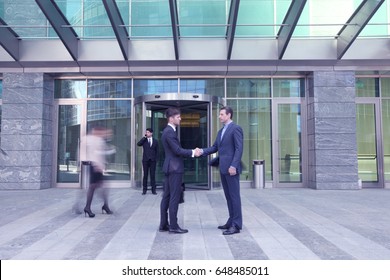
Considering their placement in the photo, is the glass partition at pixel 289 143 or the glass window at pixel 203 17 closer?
the glass window at pixel 203 17

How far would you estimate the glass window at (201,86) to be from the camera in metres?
11.3

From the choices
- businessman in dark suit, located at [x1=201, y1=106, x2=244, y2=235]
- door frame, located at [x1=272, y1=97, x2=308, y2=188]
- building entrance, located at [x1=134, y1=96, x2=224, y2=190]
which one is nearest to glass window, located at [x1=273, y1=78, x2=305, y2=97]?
door frame, located at [x1=272, y1=97, x2=308, y2=188]

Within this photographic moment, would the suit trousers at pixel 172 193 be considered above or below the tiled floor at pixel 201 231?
above

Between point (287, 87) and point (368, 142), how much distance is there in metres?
3.44

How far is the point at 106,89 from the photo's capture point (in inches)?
445

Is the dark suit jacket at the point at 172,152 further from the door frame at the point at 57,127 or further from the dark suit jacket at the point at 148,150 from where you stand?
the door frame at the point at 57,127

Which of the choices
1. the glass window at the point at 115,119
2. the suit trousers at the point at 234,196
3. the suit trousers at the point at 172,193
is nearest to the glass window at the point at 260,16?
the glass window at the point at 115,119

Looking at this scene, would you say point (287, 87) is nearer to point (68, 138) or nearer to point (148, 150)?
point (148, 150)

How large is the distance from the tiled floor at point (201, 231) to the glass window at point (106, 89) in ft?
14.3

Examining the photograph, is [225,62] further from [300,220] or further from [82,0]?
[300,220]

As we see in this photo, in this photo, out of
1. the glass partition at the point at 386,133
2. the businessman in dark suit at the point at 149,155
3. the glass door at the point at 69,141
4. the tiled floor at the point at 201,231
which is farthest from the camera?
A: the glass partition at the point at 386,133

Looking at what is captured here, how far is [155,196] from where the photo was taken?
8891 millimetres

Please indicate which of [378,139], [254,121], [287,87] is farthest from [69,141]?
[378,139]
